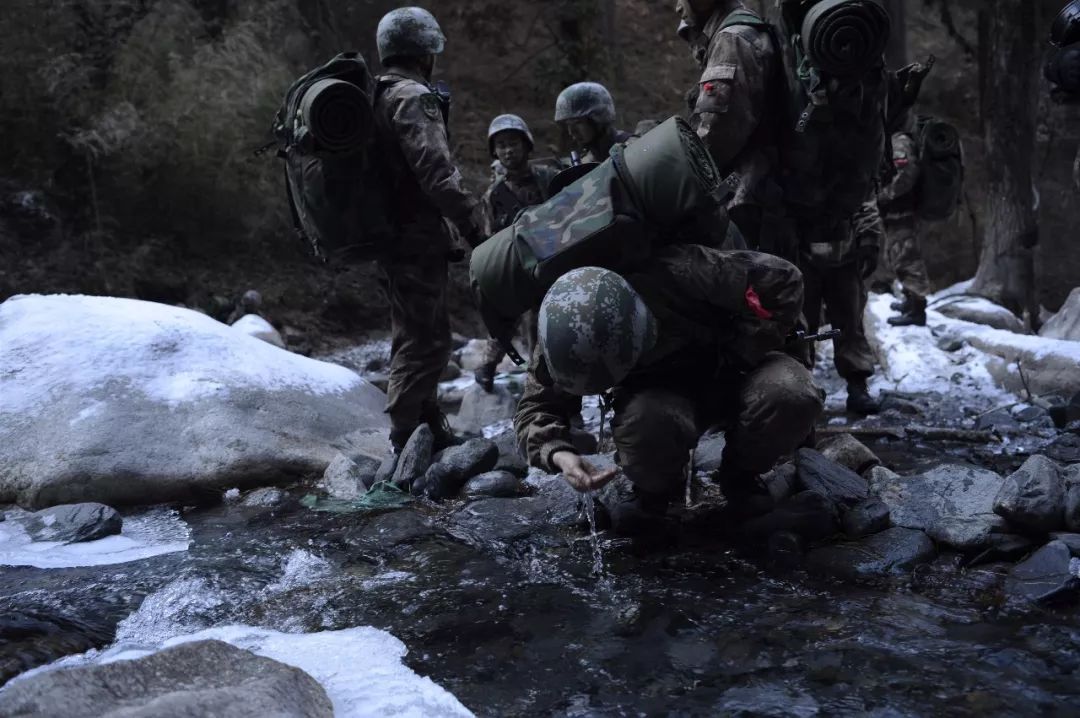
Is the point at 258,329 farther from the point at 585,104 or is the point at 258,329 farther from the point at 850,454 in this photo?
the point at 850,454

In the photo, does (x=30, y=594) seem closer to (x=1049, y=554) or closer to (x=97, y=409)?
(x=97, y=409)

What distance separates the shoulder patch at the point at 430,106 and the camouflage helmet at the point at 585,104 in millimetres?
1315

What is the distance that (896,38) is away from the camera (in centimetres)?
788

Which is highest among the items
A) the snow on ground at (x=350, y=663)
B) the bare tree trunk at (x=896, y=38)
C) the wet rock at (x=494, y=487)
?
the bare tree trunk at (x=896, y=38)

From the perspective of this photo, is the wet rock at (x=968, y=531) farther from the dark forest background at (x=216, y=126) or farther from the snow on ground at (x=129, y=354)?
the dark forest background at (x=216, y=126)

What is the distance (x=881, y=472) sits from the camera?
3.55m

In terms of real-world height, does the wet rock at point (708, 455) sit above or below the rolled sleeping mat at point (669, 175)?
below

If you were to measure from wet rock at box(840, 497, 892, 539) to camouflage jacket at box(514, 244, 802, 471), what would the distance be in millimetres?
628

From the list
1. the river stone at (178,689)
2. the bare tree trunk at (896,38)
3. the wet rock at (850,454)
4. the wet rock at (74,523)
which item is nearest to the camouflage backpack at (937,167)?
the bare tree trunk at (896,38)

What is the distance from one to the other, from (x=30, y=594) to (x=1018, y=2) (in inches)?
366

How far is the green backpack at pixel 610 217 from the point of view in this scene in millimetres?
2678

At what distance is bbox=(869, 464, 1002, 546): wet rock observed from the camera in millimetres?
2996

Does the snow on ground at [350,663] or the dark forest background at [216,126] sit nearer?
the snow on ground at [350,663]

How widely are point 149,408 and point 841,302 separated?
3762mm
